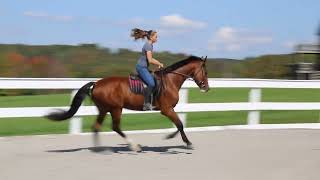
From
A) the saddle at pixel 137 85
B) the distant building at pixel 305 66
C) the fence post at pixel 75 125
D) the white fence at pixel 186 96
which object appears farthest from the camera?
the distant building at pixel 305 66

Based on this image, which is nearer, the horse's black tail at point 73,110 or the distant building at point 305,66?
the horse's black tail at point 73,110

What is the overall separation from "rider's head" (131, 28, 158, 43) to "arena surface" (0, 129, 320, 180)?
2.09m

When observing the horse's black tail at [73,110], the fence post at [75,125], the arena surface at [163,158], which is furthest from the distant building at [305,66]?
the horse's black tail at [73,110]

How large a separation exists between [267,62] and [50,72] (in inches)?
803

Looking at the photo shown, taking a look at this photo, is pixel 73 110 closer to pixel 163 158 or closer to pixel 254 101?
pixel 163 158

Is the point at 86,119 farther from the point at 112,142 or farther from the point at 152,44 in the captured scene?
the point at 152,44

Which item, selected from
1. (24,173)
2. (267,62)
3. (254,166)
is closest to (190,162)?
(254,166)

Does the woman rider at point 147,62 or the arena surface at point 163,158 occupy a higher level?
the woman rider at point 147,62

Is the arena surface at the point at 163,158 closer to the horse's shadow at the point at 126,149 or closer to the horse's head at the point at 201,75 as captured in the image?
the horse's shadow at the point at 126,149

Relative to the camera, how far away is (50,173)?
8258 mm

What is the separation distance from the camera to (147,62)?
10734 mm

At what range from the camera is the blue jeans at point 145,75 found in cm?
1077

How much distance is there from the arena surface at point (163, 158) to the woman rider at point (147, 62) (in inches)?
40.9

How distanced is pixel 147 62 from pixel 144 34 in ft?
1.72
